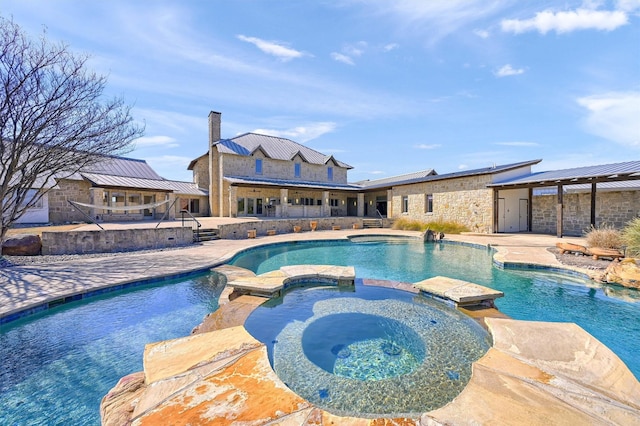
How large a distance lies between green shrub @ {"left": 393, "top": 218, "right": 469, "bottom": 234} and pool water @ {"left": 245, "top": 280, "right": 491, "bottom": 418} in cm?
1327

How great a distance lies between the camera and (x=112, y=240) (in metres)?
10.2

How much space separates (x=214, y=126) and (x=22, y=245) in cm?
1693

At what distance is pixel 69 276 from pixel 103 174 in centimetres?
1571

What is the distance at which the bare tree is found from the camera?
24.1 ft

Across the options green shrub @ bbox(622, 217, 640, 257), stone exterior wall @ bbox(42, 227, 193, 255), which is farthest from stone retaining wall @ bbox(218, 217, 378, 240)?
green shrub @ bbox(622, 217, 640, 257)

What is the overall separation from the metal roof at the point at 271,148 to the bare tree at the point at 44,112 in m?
12.4

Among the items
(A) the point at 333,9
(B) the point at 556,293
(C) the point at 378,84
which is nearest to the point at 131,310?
(B) the point at 556,293

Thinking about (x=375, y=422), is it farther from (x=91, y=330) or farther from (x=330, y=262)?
(x=330, y=262)

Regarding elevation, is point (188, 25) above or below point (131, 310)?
above

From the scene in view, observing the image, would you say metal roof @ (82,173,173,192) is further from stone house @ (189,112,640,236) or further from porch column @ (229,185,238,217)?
porch column @ (229,185,238,217)

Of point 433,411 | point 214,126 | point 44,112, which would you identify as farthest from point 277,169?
point 433,411

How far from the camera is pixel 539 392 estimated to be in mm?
2182

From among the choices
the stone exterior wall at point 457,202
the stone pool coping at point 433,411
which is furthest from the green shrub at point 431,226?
the stone pool coping at point 433,411

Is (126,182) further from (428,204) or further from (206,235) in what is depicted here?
(428,204)
